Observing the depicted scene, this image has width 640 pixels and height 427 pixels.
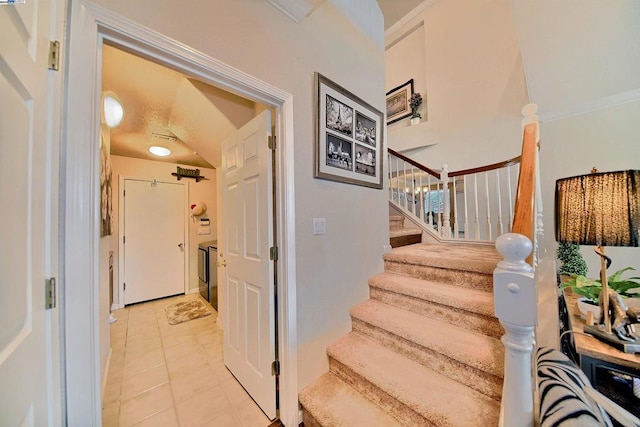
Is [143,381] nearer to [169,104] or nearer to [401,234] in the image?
[169,104]

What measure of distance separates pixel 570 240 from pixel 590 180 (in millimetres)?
308

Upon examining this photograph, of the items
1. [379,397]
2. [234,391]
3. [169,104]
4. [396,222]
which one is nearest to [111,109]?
[169,104]

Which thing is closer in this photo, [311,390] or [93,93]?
[93,93]

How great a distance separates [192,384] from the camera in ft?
5.74

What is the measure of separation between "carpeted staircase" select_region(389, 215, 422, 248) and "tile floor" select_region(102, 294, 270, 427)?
191 centimetres

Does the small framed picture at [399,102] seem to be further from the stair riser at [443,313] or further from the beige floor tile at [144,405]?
the beige floor tile at [144,405]

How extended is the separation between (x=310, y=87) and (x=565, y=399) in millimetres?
1831

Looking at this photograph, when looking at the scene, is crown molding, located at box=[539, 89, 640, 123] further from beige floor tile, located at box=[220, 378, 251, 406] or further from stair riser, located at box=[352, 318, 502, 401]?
beige floor tile, located at box=[220, 378, 251, 406]

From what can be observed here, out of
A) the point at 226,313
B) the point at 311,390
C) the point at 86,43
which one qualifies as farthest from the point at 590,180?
the point at 226,313

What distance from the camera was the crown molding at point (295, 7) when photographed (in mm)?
1339

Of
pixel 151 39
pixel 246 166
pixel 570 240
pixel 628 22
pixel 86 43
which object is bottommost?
pixel 570 240

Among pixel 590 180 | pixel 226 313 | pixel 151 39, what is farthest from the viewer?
pixel 226 313

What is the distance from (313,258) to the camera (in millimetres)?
1511

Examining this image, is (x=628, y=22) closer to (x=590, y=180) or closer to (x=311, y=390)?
(x=590, y=180)
